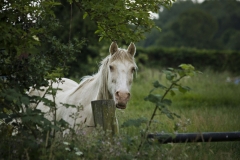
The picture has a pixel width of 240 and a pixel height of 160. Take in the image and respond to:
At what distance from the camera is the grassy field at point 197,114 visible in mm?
5262

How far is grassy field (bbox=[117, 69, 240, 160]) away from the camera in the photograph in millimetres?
5262

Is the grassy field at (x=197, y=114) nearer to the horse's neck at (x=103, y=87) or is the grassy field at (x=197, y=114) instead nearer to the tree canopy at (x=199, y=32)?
the horse's neck at (x=103, y=87)

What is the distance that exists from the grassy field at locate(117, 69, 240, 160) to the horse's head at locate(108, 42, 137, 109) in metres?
0.37

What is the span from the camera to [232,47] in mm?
76250

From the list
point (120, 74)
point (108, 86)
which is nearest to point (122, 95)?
point (120, 74)

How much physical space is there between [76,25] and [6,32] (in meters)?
16.3

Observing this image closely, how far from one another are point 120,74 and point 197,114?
4.13m

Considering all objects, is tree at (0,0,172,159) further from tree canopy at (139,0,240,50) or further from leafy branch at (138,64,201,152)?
tree canopy at (139,0,240,50)

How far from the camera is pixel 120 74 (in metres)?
5.84

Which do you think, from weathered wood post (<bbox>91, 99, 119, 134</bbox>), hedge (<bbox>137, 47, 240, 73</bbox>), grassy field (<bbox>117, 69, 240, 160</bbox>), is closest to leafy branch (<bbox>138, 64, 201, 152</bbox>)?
grassy field (<bbox>117, 69, 240, 160</bbox>)

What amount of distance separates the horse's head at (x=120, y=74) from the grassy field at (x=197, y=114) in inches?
14.7

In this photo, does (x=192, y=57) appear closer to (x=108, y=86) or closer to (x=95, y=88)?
(x=95, y=88)

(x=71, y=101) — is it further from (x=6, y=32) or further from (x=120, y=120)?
(x=6, y=32)

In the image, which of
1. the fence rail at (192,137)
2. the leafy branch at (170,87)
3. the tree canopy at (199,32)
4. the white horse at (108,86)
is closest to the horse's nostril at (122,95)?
the white horse at (108,86)
